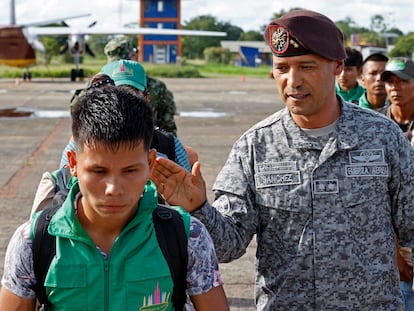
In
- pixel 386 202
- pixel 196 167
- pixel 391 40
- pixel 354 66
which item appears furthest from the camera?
pixel 391 40

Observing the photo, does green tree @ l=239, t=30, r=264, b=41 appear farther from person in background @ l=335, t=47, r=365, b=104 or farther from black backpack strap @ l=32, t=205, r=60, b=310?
black backpack strap @ l=32, t=205, r=60, b=310

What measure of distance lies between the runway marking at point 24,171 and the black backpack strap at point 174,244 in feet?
24.6

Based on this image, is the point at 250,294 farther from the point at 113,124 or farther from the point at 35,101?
the point at 35,101

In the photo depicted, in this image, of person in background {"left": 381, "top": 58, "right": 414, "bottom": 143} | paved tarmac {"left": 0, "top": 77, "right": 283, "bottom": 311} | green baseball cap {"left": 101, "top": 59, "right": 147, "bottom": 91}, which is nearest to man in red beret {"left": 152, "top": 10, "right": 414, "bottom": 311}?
green baseball cap {"left": 101, "top": 59, "right": 147, "bottom": 91}

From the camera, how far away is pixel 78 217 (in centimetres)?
215

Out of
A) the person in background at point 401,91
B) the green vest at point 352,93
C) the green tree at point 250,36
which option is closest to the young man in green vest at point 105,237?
the person in background at point 401,91

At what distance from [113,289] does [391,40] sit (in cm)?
11210

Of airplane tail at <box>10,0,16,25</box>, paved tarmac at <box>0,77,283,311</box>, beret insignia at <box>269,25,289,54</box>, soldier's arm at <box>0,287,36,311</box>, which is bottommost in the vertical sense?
paved tarmac at <box>0,77,283,311</box>

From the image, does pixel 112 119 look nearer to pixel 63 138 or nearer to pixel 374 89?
pixel 374 89

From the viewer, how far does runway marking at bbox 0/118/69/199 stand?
9.66m

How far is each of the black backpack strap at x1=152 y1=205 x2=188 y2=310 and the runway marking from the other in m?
7.49

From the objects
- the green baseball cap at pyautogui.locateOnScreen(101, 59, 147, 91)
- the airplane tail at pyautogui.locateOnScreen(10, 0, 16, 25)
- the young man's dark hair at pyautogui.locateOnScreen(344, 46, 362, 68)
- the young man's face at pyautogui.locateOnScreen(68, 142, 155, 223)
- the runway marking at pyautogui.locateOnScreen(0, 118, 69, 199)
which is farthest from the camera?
the airplane tail at pyautogui.locateOnScreen(10, 0, 16, 25)

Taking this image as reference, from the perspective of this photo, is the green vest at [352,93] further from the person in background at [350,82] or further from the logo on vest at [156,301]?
the logo on vest at [156,301]

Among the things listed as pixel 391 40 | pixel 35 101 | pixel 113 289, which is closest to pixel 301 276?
pixel 113 289
